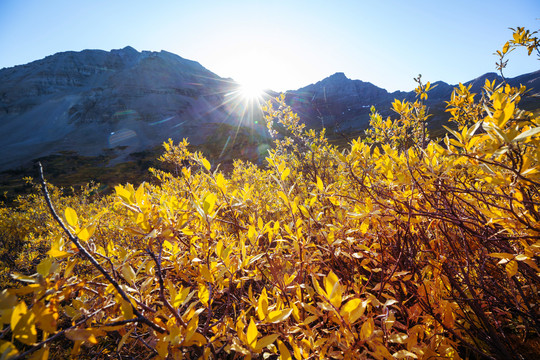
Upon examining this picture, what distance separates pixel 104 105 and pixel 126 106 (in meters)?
5.84

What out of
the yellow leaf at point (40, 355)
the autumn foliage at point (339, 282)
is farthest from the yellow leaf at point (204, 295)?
the yellow leaf at point (40, 355)

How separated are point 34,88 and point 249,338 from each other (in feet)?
339

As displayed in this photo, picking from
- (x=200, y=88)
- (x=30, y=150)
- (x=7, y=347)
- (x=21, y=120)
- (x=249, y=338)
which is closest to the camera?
(x=7, y=347)

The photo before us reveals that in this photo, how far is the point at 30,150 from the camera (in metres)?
47.4

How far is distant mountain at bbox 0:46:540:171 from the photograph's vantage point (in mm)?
47938

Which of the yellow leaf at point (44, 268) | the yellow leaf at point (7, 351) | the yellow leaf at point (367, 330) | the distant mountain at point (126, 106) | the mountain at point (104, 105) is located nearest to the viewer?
the yellow leaf at point (7, 351)

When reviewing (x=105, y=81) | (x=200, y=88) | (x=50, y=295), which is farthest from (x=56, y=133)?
(x=50, y=295)

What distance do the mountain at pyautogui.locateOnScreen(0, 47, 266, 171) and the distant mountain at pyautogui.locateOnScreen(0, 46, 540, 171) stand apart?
243mm

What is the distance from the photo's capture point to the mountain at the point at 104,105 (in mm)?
50062

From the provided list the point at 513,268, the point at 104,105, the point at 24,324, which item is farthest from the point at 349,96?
the point at 24,324

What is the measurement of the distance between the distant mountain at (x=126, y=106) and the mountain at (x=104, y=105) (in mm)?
243

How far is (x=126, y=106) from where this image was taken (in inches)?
2532

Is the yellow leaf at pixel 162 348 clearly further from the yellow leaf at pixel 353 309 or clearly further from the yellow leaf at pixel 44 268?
the yellow leaf at pixel 353 309

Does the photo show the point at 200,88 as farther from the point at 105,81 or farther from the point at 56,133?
the point at 56,133
